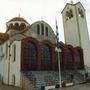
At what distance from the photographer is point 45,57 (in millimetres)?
33062

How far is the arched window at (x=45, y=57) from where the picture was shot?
32516 millimetres

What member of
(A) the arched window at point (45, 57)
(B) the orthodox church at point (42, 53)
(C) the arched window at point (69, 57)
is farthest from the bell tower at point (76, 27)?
(A) the arched window at point (45, 57)

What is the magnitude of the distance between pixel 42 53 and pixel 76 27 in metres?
10.9

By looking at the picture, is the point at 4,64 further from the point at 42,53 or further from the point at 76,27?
the point at 76,27

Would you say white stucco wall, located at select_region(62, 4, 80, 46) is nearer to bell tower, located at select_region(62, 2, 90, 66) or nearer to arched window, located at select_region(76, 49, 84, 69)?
bell tower, located at select_region(62, 2, 90, 66)

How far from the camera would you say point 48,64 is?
33156mm

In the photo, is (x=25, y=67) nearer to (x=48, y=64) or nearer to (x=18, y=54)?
(x=18, y=54)

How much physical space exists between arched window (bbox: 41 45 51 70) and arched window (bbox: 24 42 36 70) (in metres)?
1.64

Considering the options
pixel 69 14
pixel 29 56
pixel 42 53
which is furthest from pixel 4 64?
pixel 69 14

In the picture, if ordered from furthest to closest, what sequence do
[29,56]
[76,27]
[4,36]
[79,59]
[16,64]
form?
[4,36]
[76,27]
[79,59]
[29,56]
[16,64]

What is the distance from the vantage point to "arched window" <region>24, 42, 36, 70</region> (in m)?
30.6

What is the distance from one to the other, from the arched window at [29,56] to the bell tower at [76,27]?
11.3 metres

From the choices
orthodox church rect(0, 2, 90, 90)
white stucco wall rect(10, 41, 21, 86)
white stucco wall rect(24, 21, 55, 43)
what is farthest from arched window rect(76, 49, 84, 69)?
white stucco wall rect(10, 41, 21, 86)

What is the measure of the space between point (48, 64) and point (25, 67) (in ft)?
15.2
